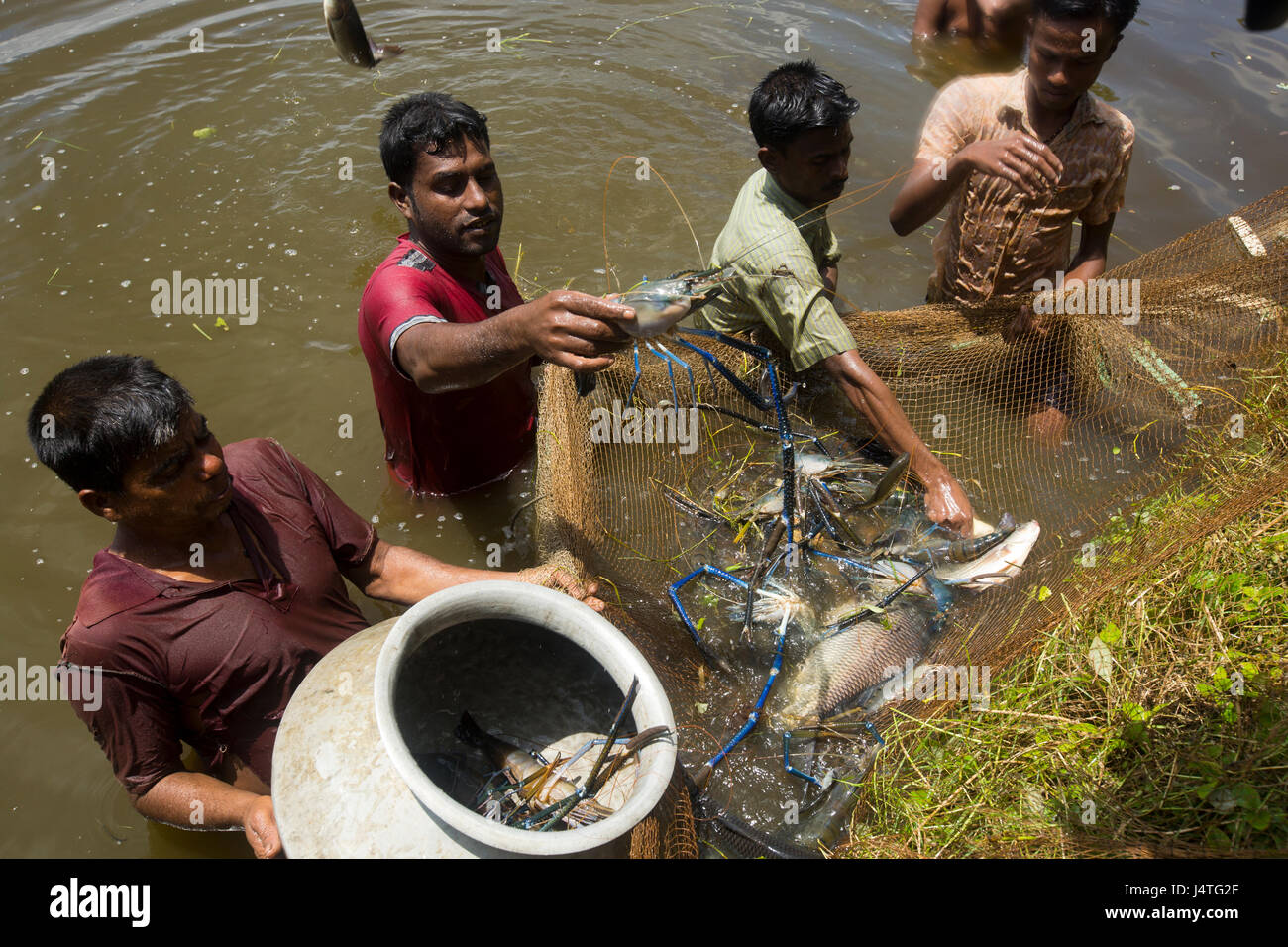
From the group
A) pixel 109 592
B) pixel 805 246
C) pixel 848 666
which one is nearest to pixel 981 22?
pixel 805 246

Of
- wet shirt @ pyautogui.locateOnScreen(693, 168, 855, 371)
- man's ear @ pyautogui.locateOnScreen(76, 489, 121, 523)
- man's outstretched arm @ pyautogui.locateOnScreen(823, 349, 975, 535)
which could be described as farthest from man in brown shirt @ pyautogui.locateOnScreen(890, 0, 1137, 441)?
man's ear @ pyautogui.locateOnScreen(76, 489, 121, 523)

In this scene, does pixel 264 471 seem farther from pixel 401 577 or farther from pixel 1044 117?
pixel 1044 117

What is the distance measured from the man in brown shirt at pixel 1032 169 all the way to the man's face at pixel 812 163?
0.45 meters

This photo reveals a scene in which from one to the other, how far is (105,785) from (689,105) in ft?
21.2

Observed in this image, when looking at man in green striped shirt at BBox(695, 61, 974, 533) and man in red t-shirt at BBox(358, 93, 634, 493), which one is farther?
man in green striped shirt at BBox(695, 61, 974, 533)

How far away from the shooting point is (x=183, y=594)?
221 cm

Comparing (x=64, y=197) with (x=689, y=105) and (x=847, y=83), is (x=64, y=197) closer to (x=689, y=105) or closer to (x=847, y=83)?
(x=689, y=105)

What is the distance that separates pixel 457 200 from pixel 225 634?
5.69 feet

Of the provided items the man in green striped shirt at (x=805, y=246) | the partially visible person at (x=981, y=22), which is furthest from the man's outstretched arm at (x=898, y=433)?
the partially visible person at (x=981, y=22)

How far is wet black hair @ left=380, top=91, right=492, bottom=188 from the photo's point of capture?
304 centimetres

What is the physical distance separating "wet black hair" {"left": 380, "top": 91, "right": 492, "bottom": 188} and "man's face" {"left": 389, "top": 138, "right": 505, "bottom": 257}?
0.03 m

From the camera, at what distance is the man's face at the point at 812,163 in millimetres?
3494

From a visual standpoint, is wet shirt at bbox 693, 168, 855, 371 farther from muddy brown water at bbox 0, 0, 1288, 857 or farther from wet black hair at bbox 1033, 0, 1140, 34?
muddy brown water at bbox 0, 0, 1288, 857
